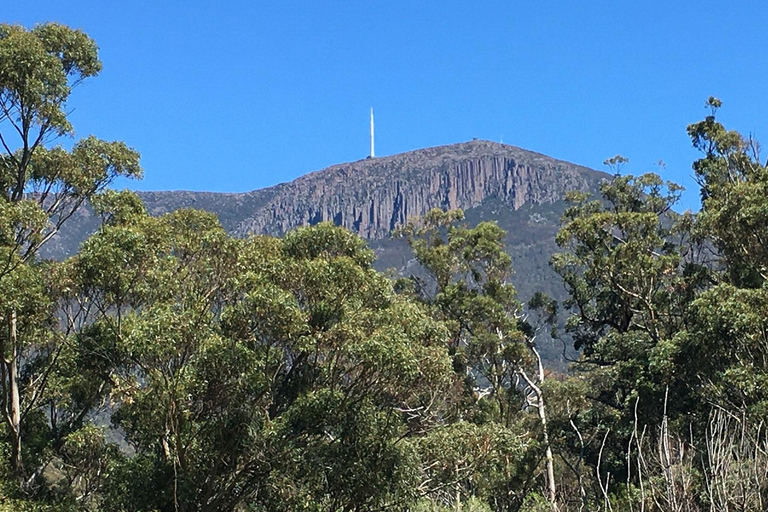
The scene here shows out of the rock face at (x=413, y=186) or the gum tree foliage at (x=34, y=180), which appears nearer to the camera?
the gum tree foliage at (x=34, y=180)

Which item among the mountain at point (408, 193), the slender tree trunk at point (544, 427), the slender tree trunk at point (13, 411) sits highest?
the mountain at point (408, 193)

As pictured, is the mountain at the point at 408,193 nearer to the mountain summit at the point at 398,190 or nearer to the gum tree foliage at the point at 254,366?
the mountain summit at the point at 398,190

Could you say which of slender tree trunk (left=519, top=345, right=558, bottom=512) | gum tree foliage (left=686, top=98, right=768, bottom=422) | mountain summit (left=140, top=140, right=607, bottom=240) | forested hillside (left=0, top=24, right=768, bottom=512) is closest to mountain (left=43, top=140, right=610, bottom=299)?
mountain summit (left=140, top=140, right=607, bottom=240)

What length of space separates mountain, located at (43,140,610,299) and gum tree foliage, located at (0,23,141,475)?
11495cm

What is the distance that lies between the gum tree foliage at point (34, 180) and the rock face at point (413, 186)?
136993 millimetres

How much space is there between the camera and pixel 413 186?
6924 inches

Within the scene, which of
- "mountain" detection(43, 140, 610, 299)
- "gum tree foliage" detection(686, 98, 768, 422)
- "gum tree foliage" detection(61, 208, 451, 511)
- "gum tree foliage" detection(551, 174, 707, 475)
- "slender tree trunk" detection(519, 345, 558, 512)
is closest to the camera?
"gum tree foliage" detection(61, 208, 451, 511)

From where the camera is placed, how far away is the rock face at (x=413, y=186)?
157 m

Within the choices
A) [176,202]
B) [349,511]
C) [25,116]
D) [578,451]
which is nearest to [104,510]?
[349,511]

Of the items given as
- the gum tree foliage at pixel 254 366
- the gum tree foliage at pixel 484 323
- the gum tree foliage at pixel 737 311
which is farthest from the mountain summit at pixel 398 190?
the gum tree foliage at pixel 254 366

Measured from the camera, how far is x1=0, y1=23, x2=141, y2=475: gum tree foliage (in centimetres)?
1067

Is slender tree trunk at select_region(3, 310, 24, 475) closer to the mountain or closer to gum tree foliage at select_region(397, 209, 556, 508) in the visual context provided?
gum tree foliage at select_region(397, 209, 556, 508)

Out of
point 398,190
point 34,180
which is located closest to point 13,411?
point 34,180

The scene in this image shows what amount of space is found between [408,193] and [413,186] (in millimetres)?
2956
